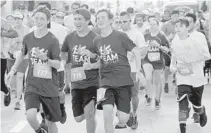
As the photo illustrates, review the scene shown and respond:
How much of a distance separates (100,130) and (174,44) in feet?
6.46

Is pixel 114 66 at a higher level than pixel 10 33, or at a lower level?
lower

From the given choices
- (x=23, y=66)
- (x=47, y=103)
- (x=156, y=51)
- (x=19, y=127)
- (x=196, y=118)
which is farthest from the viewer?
(x=156, y=51)

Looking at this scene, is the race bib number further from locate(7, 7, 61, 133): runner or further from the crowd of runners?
locate(7, 7, 61, 133): runner

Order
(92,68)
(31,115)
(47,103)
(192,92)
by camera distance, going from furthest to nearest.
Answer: (192,92) → (92,68) → (47,103) → (31,115)

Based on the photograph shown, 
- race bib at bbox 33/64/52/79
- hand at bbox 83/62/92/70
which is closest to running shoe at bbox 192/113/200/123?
hand at bbox 83/62/92/70

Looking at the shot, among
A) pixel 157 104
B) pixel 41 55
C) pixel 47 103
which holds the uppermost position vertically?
pixel 41 55

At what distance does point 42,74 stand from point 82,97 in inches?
34.8

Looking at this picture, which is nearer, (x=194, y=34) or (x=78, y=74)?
(x=78, y=74)

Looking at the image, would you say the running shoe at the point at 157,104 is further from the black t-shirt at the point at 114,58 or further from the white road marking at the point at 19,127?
the black t-shirt at the point at 114,58

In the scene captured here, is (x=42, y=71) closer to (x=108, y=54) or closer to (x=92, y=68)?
(x=92, y=68)

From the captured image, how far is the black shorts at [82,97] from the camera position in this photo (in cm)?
667

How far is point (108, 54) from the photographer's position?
6391 mm

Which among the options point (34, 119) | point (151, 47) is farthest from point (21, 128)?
point (151, 47)

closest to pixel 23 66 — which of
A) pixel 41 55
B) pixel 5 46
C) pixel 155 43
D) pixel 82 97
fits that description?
pixel 5 46
